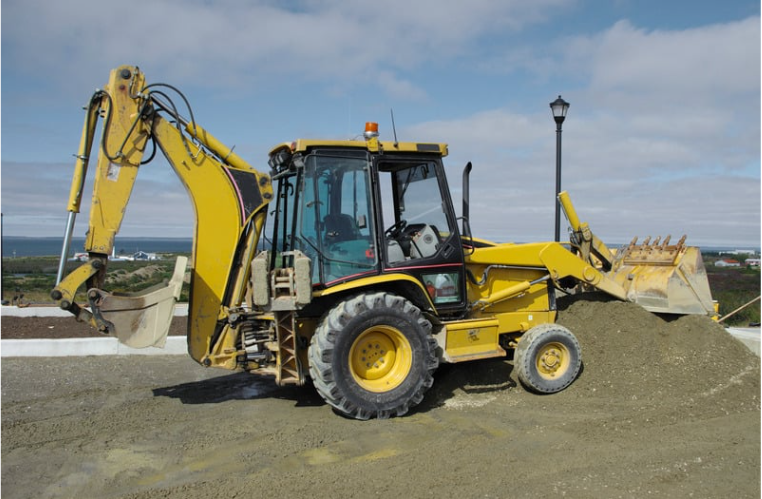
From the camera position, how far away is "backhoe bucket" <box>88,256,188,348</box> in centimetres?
591

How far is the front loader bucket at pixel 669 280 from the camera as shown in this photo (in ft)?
25.4

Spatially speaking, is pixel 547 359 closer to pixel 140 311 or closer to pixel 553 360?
pixel 553 360

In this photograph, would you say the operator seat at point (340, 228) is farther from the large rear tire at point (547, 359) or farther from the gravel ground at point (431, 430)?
the large rear tire at point (547, 359)

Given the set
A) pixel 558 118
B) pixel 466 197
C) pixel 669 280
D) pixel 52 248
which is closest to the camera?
pixel 466 197

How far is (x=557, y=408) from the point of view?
255 inches

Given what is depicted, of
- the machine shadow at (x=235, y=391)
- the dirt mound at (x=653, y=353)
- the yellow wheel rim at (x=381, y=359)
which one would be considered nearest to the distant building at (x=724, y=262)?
the dirt mound at (x=653, y=353)

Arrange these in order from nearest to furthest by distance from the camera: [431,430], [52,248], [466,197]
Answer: [431,430] < [466,197] < [52,248]

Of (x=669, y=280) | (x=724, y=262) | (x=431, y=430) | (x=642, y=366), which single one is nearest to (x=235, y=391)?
(x=431, y=430)

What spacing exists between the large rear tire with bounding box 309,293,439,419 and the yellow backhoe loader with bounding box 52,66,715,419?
0.04 feet

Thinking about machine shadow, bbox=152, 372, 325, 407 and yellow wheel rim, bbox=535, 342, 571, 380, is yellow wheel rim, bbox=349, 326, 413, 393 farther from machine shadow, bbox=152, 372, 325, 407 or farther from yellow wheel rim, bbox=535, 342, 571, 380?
yellow wheel rim, bbox=535, 342, 571, 380

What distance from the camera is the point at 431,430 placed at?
571 centimetres

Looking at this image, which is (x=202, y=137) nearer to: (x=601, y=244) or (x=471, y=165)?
(x=471, y=165)

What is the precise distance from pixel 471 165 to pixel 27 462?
5.04m

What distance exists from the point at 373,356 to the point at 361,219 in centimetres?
144
